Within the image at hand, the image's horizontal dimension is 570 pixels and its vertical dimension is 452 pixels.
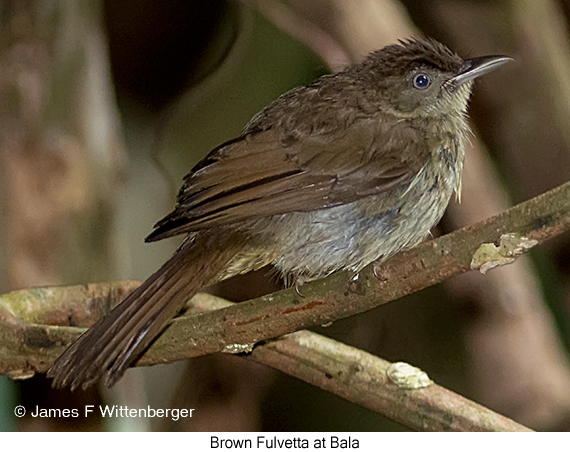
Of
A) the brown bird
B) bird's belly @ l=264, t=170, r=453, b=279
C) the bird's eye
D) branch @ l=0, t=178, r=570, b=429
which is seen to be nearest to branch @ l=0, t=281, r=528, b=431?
branch @ l=0, t=178, r=570, b=429

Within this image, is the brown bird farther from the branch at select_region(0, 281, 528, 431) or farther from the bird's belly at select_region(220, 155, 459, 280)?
the branch at select_region(0, 281, 528, 431)

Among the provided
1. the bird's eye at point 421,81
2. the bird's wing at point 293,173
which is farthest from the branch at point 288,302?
the bird's eye at point 421,81

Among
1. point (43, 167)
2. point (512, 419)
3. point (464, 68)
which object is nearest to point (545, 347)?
point (512, 419)

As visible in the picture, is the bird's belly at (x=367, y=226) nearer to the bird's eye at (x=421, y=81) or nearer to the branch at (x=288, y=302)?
the branch at (x=288, y=302)

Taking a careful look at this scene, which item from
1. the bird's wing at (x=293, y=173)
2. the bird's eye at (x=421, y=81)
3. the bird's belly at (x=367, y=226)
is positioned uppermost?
the bird's eye at (x=421, y=81)

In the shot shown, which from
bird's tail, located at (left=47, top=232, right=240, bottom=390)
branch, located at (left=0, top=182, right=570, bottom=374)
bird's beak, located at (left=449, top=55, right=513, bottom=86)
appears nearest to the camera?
branch, located at (left=0, top=182, right=570, bottom=374)

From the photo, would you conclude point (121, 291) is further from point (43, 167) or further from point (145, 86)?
point (145, 86)
